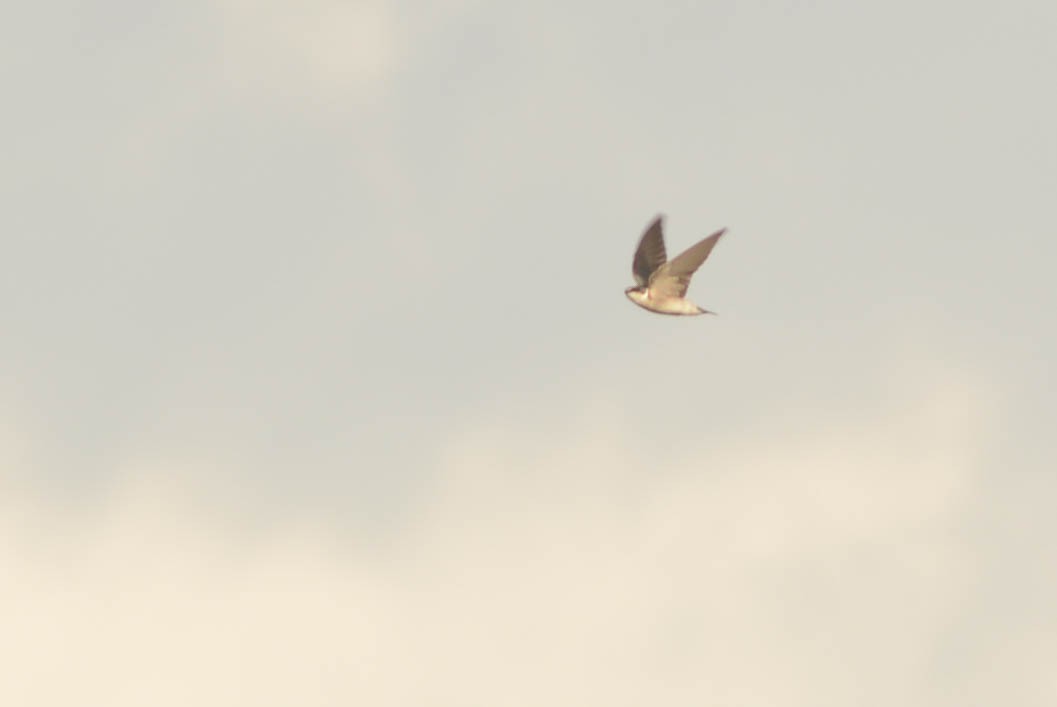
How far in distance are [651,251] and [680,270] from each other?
48.5 inches

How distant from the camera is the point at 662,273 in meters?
43.1

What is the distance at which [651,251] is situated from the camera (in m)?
42.8

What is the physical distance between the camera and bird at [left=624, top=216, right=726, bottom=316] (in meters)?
42.7

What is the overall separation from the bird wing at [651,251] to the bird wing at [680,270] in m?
0.23

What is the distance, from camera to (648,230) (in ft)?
140

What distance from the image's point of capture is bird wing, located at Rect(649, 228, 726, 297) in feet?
140

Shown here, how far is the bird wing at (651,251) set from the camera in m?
42.7

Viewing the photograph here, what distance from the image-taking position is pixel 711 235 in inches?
1678

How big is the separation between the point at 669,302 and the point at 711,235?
2776mm

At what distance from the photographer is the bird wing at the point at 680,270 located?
4275cm

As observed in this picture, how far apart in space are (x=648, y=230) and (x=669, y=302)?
273 centimetres

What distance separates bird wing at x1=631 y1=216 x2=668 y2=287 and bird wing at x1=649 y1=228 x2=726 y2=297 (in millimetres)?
232

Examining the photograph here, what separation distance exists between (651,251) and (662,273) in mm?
908

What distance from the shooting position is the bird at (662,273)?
42719 millimetres
